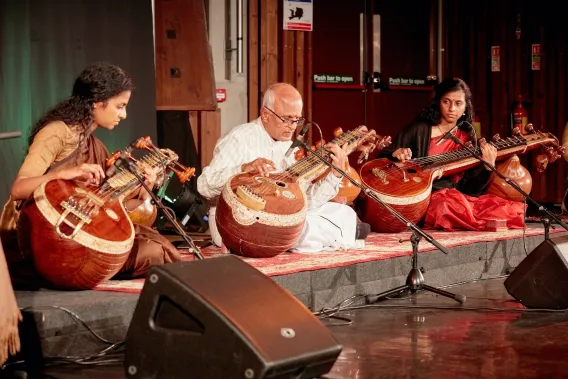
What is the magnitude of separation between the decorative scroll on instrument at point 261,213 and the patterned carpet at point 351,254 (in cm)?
10

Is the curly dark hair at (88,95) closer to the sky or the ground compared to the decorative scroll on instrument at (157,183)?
closer to the sky

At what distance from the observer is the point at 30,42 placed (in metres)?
6.61

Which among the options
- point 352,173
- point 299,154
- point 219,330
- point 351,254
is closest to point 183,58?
point 352,173

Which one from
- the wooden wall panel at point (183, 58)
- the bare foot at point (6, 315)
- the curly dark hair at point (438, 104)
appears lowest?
the bare foot at point (6, 315)

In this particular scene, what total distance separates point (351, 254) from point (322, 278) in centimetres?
64

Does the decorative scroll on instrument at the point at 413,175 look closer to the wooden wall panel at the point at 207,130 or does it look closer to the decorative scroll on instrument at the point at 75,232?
the wooden wall panel at the point at 207,130

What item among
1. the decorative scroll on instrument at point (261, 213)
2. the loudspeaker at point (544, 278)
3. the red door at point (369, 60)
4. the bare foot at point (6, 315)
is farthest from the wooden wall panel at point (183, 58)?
the bare foot at point (6, 315)

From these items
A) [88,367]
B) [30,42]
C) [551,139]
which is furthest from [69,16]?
[551,139]

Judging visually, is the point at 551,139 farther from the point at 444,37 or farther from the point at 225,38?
the point at 444,37

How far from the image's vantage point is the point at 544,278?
18.1ft

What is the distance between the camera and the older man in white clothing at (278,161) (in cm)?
611

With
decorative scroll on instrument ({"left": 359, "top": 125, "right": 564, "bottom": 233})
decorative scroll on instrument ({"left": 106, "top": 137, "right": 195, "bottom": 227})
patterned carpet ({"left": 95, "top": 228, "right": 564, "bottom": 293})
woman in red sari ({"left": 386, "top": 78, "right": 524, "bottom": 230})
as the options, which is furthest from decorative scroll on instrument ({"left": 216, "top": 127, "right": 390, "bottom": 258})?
woman in red sari ({"left": 386, "top": 78, "right": 524, "bottom": 230})

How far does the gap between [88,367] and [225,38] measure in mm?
6085

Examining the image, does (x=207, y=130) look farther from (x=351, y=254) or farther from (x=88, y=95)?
(x=88, y=95)
